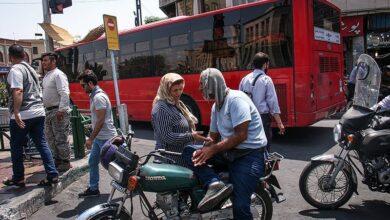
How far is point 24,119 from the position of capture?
521cm

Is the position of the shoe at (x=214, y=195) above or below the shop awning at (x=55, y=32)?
below

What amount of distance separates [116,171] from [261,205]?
141 centimetres

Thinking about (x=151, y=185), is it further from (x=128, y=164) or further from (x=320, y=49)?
(x=320, y=49)

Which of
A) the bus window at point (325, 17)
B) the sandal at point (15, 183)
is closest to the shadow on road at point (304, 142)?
the bus window at point (325, 17)

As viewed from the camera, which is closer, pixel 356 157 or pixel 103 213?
pixel 103 213

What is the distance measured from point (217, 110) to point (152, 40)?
7.75m

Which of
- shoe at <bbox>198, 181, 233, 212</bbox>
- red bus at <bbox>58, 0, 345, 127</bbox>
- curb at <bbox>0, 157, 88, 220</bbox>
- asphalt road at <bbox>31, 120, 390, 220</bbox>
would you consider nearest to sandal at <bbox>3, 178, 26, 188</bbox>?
curb at <bbox>0, 157, 88, 220</bbox>

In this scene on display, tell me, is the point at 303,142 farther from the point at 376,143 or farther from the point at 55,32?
the point at 55,32

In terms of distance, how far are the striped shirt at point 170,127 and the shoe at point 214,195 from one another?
1.98ft

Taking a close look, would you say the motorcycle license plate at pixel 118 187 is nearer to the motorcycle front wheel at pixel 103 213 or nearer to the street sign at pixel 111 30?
the motorcycle front wheel at pixel 103 213

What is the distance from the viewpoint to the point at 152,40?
10.9 meters

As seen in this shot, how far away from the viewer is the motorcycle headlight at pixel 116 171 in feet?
10.6

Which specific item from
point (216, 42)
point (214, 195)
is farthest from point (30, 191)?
point (216, 42)

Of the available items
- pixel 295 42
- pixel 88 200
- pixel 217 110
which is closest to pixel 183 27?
pixel 295 42
